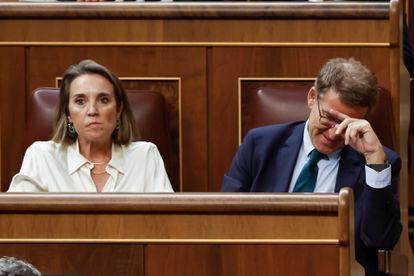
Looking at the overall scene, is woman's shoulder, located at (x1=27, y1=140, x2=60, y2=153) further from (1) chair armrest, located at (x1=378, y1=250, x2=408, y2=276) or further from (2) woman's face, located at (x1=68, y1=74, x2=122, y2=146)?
(1) chair armrest, located at (x1=378, y1=250, x2=408, y2=276)

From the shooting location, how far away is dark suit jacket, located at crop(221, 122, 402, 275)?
107 cm

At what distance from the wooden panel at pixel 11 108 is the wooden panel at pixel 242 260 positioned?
1.42ft

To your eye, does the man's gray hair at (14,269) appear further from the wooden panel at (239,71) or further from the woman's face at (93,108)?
the wooden panel at (239,71)

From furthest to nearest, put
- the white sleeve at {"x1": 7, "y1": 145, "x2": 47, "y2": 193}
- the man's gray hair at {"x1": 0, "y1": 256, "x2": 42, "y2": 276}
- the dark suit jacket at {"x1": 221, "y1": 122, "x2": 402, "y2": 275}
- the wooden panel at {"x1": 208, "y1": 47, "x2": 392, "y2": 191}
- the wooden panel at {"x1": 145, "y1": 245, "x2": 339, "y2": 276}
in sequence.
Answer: the wooden panel at {"x1": 208, "y1": 47, "x2": 392, "y2": 191}, the white sleeve at {"x1": 7, "y1": 145, "x2": 47, "y2": 193}, the dark suit jacket at {"x1": 221, "y1": 122, "x2": 402, "y2": 275}, the wooden panel at {"x1": 145, "y1": 245, "x2": 339, "y2": 276}, the man's gray hair at {"x1": 0, "y1": 256, "x2": 42, "y2": 276}

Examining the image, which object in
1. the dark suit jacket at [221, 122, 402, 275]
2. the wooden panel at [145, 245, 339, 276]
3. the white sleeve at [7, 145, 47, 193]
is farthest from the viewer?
the white sleeve at [7, 145, 47, 193]

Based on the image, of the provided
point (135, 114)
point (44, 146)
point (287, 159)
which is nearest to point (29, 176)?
point (44, 146)

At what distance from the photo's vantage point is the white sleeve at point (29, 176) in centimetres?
117

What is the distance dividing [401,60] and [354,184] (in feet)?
0.75

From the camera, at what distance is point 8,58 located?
1.31 m

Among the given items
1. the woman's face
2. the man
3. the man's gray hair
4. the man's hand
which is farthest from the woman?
the man's gray hair

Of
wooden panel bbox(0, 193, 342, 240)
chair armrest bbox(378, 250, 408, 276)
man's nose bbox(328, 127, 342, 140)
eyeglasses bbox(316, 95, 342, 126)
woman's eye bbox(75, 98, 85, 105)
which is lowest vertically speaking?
chair armrest bbox(378, 250, 408, 276)

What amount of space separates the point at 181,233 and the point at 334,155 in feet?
0.93

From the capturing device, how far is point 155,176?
3.93 ft

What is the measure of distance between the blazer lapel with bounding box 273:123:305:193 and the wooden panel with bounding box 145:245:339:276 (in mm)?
232
